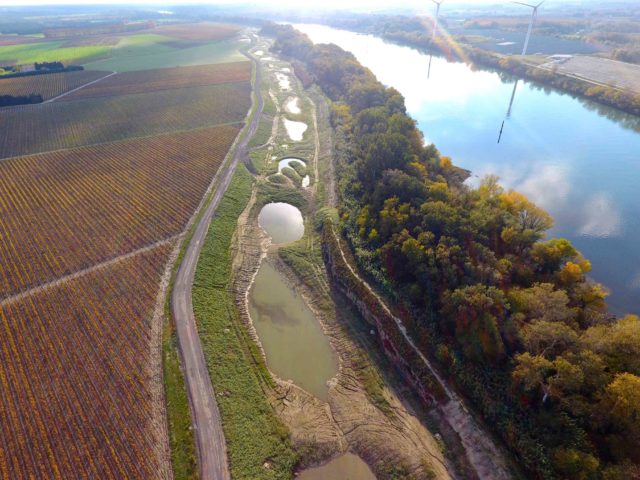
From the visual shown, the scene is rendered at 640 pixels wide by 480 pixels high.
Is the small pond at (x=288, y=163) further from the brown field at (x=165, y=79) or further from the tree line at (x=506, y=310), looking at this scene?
the brown field at (x=165, y=79)

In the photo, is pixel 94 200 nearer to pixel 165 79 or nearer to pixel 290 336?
pixel 290 336

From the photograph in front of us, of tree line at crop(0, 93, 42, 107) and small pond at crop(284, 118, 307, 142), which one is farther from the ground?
tree line at crop(0, 93, 42, 107)

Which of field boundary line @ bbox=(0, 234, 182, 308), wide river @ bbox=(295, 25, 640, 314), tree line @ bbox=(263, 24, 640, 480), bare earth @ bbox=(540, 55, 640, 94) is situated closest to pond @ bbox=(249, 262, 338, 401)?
tree line @ bbox=(263, 24, 640, 480)

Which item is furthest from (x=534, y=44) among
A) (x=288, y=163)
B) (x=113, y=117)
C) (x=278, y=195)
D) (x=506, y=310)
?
(x=506, y=310)

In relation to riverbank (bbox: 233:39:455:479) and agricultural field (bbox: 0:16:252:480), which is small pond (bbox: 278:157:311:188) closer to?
riverbank (bbox: 233:39:455:479)

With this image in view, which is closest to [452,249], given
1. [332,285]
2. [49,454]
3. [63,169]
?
[332,285]

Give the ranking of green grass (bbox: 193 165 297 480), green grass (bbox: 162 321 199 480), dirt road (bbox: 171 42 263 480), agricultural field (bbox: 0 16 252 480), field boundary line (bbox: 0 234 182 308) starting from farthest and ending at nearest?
field boundary line (bbox: 0 234 182 308) < agricultural field (bbox: 0 16 252 480) < green grass (bbox: 193 165 297 480) < dirt road (bbox: 171 42 263 480) < green grass (bbox: 162 321 199 480)
